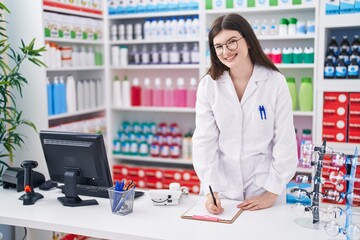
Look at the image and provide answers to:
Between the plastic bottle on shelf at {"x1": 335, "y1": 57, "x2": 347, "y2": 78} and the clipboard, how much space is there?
187 cm

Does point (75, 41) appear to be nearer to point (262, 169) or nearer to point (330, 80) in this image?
point (330, 80)

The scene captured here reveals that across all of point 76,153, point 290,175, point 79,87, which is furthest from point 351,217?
point 79,87

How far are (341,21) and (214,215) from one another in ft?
7.50

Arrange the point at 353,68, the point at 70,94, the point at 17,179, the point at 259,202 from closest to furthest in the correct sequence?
the point at 259,202
the point at 17,179
the point at 353,68
the point at 70,94

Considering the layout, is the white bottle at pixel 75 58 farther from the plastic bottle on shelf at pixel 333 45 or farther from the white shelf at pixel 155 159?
the plastic bottle on shelf at pixel 333 45

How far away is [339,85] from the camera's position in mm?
3666

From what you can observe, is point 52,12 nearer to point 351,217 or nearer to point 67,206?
point 67,206

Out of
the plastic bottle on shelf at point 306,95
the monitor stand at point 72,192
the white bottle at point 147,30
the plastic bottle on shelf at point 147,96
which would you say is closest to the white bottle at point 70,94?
the plastic bottle on shelf at point 147,96

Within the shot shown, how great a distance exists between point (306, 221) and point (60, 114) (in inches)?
102

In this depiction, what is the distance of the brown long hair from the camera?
2215 millimetres

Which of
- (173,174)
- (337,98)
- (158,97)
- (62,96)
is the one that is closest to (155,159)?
(173,174)

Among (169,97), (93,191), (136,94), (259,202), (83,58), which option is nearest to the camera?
(259,202)

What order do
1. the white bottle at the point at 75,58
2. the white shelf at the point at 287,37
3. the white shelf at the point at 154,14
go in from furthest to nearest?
the white shelf at the point at 154,14, the white bottle at the point at 75,58, the white shelf at the point at 287,37

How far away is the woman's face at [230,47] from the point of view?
2207mm
